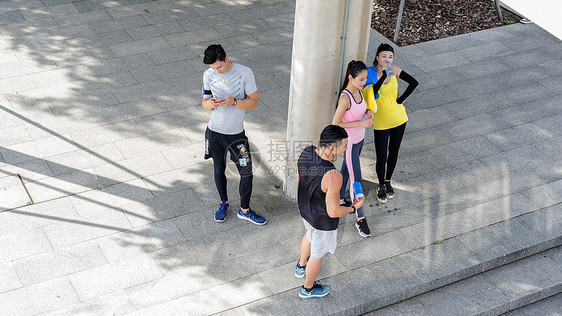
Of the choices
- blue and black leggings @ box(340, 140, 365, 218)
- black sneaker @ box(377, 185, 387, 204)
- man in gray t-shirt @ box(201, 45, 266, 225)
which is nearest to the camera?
man in gray t-shirt @ box(201, 45, 266, 225)

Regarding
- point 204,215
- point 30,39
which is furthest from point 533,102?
point 30,39

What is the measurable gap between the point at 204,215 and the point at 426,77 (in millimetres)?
4400

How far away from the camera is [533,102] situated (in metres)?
8.52

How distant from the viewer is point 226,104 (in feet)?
18.2

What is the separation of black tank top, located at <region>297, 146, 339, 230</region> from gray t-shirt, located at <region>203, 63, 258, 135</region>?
3.55 ft

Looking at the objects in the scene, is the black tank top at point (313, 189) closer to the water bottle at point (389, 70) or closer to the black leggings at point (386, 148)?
the water bottle at point (389, 70)

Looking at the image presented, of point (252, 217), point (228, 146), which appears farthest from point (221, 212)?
point (228, 146)

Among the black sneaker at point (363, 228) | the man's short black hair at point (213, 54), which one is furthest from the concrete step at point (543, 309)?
the man's short black hair at point (213, 54)

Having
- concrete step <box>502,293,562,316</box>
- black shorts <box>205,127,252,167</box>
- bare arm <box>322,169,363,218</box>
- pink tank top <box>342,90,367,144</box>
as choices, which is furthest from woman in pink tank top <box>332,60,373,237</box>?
concrete step <box>502,293,562,316</box>

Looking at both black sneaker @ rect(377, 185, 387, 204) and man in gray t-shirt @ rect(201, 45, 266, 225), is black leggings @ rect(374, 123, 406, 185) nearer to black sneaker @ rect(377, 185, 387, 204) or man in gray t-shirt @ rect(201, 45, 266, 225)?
→ black sneaker @ rect(377, 185, 387, 204)

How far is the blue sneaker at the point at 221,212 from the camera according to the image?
20.6 feet

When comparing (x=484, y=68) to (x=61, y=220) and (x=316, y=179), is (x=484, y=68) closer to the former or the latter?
(x=316, y=179)

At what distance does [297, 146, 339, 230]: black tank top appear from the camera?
4.73 metres

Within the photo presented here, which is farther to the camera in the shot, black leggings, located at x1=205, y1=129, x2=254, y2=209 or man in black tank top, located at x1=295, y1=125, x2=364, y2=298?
black leggings, located at x1=205, y1=129, x2=254, y2=209
